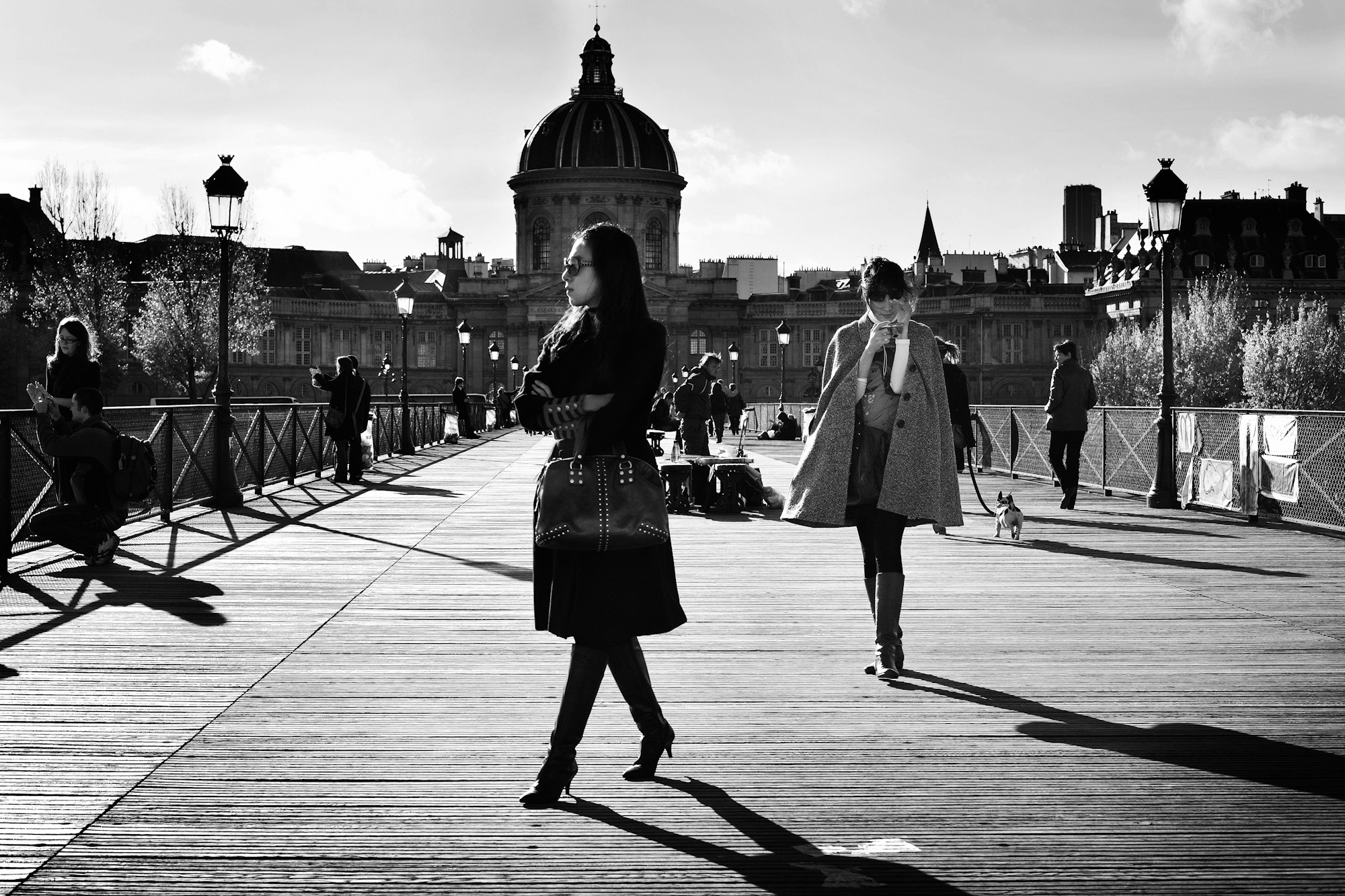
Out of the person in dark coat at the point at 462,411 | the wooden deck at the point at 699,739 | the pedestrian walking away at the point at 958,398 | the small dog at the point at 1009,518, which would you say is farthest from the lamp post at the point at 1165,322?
the person in dark coat at the point at 462,411

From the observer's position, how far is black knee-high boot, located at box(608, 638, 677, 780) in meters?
4.45

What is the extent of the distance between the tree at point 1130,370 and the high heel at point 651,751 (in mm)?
65243

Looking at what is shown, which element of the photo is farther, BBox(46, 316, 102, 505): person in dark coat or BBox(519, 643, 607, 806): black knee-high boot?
BBox(46, 316, 102, 505): person in dark coat

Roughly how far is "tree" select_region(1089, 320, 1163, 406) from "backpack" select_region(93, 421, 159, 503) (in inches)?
2408

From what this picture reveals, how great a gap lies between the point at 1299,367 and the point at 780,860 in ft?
206

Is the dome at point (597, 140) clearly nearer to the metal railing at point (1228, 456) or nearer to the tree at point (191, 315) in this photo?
the tree at point (191, 315)

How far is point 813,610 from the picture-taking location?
802 centimetres

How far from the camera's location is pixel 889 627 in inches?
238

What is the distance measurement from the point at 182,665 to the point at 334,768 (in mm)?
1988

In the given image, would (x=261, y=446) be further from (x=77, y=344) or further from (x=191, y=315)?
(x=191, y=315)

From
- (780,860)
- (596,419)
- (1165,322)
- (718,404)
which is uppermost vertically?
(1165,322)

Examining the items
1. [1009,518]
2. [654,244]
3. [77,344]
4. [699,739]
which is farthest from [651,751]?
[654,244]

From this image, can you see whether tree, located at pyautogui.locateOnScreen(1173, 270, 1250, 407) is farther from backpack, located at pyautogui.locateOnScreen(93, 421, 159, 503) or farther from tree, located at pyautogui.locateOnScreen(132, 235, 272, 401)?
backpack, located at pyautogui.locateOnScreen(93, 421, 159, 503)

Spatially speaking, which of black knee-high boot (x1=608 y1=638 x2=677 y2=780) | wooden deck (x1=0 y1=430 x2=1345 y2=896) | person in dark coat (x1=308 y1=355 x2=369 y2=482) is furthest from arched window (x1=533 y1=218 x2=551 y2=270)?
black knee-high boot (x1=608 y1=638 x2=677 y2=780)
